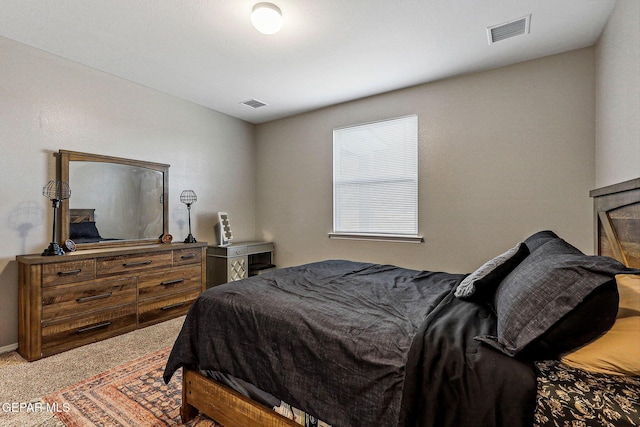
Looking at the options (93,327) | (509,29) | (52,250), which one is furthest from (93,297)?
(509,29)

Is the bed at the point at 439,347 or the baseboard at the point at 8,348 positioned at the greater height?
the bed at the point at 439,347

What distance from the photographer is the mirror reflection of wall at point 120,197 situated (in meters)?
3.06

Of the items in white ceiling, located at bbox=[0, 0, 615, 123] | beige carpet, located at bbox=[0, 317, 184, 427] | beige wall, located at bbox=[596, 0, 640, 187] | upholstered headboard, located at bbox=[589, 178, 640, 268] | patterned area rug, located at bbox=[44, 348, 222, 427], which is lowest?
beige carpet, located at bbox=[0, 317, 184, 427]

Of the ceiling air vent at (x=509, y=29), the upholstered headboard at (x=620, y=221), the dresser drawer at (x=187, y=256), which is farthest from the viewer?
the dresser drawer at (x=187, y=256)

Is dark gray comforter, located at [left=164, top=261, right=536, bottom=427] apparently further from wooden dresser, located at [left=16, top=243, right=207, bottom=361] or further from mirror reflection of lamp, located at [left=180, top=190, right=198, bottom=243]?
mirror reflection of lamp, located at [left=180, top=190, right=198, bottom=243]

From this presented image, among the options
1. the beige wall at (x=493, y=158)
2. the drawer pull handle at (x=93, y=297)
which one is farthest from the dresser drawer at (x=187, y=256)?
the beige wall at (x=493, y=158)

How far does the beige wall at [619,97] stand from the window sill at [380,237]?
5.62 ft

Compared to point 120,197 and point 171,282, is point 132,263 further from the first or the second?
point 120,197

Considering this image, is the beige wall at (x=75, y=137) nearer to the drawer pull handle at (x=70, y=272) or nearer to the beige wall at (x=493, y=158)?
the drawer pull handle at (x=70, y=272)

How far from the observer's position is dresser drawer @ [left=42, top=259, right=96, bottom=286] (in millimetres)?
2508

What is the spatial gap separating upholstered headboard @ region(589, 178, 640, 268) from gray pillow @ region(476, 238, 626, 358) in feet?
2.72

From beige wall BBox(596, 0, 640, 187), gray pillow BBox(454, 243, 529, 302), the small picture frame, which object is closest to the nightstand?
the small picture frame

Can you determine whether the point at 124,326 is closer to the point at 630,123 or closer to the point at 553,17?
the point at 630,123

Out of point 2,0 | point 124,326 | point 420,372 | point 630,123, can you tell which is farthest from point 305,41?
point 124,326
